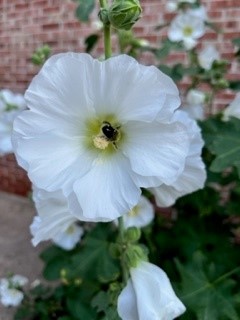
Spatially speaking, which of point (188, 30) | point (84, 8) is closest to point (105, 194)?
point (84, 8)

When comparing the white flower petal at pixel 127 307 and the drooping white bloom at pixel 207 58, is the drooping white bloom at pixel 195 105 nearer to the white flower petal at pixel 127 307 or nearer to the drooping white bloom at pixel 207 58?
the drooping white bloom at pixel 207 58

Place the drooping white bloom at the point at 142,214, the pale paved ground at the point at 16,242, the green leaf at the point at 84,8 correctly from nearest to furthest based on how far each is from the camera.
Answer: the green leaf at the point at 84,8 < the drooping white bloom at the point at 142,214 < the pale paved ground at the point at 16,242

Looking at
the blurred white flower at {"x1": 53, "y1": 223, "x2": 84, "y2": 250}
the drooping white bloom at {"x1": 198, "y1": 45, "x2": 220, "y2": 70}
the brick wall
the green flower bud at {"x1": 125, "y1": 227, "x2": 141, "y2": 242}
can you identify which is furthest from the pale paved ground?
the green flower bud at {"x1": 125, "y1": 227, "x2": 141, "y2": 242}

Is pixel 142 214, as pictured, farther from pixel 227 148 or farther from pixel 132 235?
pixel 132 235

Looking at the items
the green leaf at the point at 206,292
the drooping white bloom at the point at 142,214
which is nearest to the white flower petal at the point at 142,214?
the drooping white bloom at the point at 142,214

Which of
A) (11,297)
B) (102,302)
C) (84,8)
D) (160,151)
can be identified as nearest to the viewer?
(160,151)

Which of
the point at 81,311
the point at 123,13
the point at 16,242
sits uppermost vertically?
the point at 123,13
